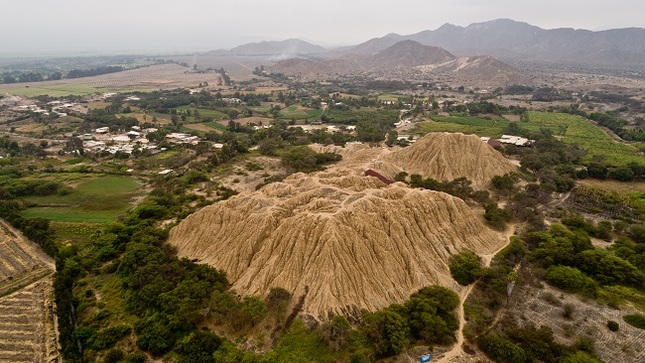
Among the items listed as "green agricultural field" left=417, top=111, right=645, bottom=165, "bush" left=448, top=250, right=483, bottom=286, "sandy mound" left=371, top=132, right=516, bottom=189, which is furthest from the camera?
"green agricultural field" left=417, top=111, right=645, bottom=165

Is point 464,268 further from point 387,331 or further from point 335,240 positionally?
point 335,240

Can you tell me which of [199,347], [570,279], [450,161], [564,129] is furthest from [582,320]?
[564,129]

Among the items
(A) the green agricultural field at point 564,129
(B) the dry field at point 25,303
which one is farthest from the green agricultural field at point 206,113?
(B) the dry field at point 25,303

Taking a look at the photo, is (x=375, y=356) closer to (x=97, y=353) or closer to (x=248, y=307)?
(x=248, y=307)

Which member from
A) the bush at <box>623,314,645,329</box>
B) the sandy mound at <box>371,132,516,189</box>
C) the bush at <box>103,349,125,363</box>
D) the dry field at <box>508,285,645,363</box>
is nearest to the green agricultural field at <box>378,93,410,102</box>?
the sandy mound at <box>371,132,516,189</box>

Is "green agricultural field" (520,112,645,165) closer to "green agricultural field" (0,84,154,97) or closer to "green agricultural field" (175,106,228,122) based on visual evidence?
"green agricultural field" (175,106,228,122)

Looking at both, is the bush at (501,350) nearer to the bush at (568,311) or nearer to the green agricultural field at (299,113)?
the bush at (568,311)

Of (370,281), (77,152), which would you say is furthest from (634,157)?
(77,152)
